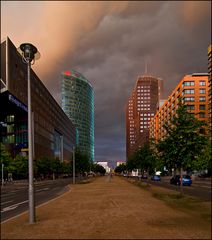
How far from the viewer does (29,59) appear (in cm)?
1250

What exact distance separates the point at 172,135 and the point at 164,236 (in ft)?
43.1

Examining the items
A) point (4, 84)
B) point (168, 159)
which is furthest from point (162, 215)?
point (4, 84)

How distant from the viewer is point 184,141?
2125cm

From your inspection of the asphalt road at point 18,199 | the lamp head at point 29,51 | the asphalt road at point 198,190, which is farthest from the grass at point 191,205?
the lamp head at point 29,51

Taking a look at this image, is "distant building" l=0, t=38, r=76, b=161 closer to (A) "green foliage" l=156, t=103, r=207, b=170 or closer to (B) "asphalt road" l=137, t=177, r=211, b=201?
(B) "asphalt road" l=137, t=177, r=211, b=201

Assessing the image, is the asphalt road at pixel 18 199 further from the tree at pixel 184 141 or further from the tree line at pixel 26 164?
the tree line at pixel 26 164

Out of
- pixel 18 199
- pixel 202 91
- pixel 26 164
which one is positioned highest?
pixel 202 91

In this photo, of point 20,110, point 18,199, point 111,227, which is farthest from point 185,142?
point 20,110

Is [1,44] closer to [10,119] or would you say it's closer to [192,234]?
[10,119]

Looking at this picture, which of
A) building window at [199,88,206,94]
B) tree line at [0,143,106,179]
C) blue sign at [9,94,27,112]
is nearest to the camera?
tree line at [0,143,106,179]

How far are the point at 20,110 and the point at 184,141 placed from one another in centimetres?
7488

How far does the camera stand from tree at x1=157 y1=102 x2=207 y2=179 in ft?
69.3

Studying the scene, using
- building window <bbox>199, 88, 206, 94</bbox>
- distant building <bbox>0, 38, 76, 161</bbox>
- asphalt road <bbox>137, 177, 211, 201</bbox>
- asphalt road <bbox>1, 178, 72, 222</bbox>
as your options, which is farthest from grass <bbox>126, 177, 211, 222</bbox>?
building window <bbox>199, 88, 206, 94</bbox>

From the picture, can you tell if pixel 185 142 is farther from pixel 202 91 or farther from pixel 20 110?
pixel 202 91
